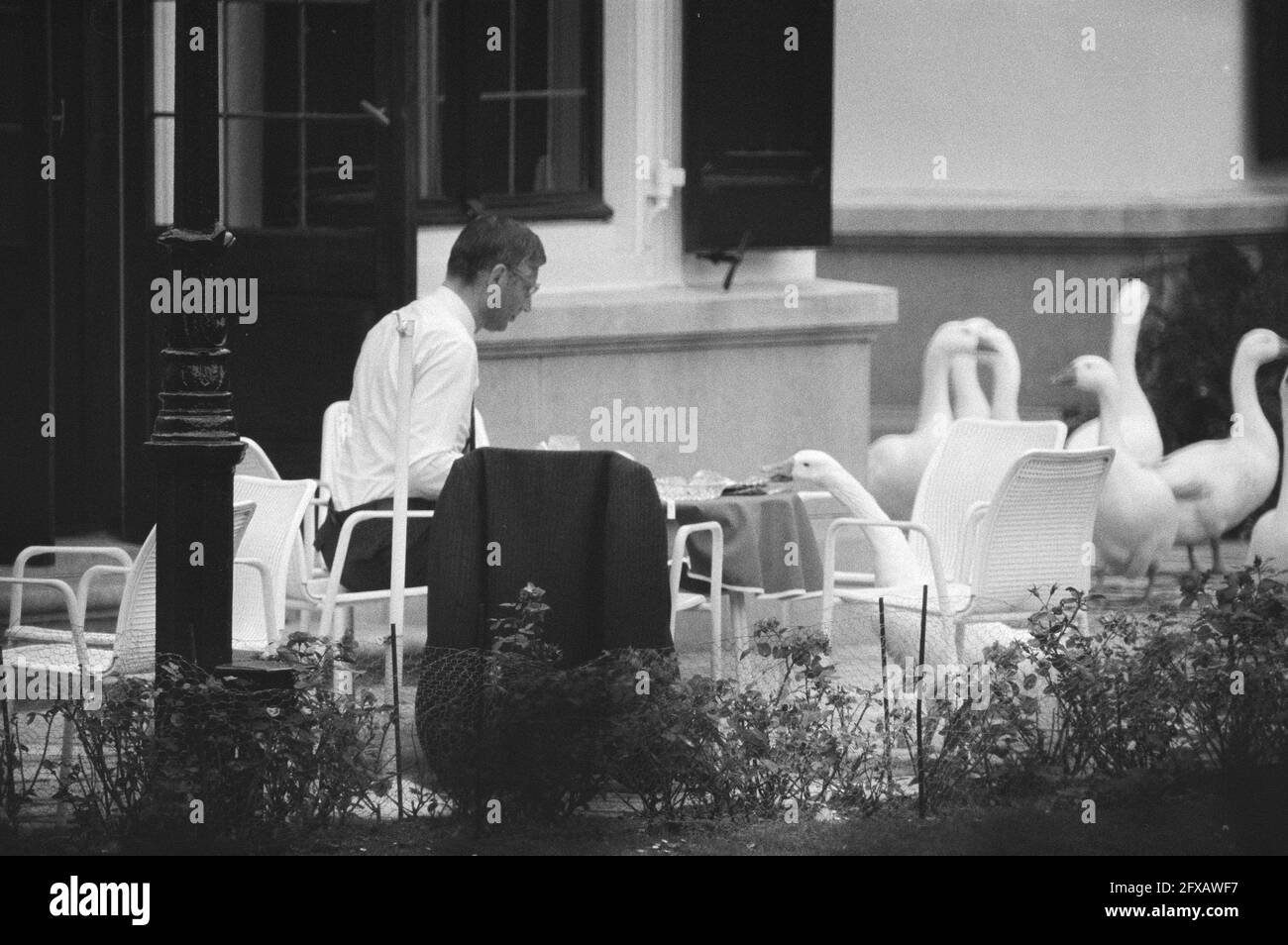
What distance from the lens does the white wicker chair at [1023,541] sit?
26.3ft

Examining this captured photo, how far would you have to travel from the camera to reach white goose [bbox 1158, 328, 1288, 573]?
1129cm

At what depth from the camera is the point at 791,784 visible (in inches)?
264

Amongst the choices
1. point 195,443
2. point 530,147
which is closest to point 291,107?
point 530,147

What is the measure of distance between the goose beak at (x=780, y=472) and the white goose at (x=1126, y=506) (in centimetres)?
248

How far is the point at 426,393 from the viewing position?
7.82m

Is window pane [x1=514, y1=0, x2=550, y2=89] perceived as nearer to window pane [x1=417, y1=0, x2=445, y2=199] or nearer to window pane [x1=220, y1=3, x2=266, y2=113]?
window pane [x1=417, y1=0, x2=445, y2=199]

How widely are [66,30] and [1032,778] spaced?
5331 mm

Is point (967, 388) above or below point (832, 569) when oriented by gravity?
above

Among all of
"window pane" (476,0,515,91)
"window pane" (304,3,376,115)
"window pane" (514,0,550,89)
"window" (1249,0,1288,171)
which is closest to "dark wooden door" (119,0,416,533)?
"window pane" (304,3,376,115)

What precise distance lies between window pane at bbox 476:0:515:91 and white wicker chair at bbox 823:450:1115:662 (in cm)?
331

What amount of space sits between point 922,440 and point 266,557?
497 cm

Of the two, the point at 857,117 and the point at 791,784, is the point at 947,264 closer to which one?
the point at 857,117

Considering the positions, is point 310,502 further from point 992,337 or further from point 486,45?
point 992,337
